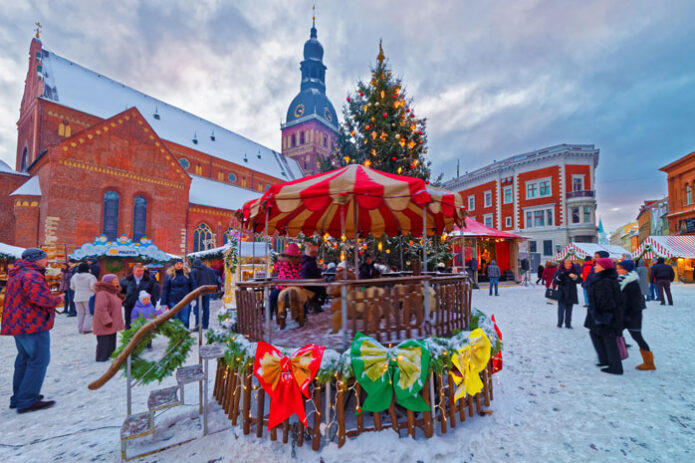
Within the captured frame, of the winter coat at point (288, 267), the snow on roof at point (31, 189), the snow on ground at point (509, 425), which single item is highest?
the snow on roof at point (31, 189)

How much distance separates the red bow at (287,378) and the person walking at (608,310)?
197 inches

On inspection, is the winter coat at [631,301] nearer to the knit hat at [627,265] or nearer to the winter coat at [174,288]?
the knit hat at [627,265]

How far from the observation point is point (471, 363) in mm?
3885

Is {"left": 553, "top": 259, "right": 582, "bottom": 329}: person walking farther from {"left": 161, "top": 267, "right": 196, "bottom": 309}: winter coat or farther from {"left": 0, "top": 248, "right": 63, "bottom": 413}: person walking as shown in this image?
{"left": 0, "top": 248, "right": 63, "bottom": 413}: person walking

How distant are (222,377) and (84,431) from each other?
1.62 m

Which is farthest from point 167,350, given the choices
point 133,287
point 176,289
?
point 176,289

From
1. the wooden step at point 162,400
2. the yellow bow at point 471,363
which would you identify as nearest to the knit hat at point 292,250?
the wooden step at point 162,400

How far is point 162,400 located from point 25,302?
2.47 metres

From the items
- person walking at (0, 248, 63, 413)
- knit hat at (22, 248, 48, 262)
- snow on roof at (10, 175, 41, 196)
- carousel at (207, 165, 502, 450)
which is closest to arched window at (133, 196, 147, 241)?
snow on roof at (10, 175, 41, 196)

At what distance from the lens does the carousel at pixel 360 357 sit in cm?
337

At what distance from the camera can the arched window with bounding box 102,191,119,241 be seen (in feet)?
74.4

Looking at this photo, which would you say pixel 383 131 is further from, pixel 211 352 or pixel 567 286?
pixel 211 352

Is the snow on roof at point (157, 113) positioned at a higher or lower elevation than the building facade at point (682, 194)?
higher

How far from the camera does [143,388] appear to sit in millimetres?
5004
